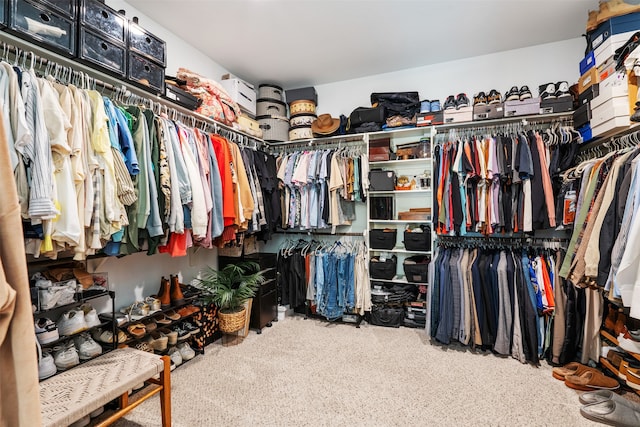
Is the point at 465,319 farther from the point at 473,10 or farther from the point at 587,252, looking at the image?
the point at 473,10

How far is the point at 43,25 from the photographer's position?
152 cm

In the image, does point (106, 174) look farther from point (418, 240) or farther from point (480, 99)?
point (480, 99)

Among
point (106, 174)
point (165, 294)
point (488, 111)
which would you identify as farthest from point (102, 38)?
point (488, 111)

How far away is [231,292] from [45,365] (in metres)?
1.30

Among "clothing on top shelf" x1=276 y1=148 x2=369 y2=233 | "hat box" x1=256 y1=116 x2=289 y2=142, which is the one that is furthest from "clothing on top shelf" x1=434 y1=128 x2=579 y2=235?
"hat box" x1=256 y1=116 x2=289 y2=142

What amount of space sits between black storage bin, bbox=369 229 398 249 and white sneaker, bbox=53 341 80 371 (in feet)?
8.37

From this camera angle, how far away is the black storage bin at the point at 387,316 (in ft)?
10.5

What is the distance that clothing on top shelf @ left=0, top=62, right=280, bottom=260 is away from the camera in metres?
1.31

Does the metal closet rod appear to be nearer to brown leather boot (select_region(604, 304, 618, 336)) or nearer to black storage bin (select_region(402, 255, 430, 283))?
black storage bin (select_region(402, 255, 430, 283))

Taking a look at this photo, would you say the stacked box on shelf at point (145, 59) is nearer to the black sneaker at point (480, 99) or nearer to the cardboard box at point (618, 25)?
the black sneaker at point (480, 99)

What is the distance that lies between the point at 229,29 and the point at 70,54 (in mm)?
1403

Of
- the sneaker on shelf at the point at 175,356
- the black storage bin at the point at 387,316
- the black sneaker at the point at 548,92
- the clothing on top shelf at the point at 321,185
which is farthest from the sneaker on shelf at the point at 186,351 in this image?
the black sneaker at the point at 548,92

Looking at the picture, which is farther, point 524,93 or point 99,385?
point 524,93

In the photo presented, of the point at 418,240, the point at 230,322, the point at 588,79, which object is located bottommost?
the point at 230,322
